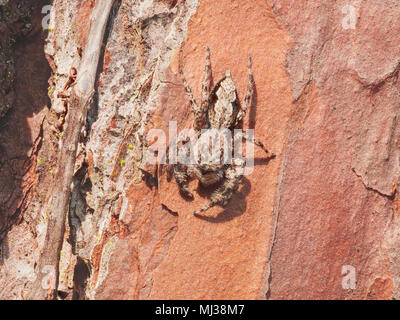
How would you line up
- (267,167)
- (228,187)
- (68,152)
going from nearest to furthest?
(228,187) → (267,167) → (68,152)

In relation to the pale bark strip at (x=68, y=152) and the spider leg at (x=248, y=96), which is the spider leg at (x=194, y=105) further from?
the pale bark strip at (x=68, y=152)

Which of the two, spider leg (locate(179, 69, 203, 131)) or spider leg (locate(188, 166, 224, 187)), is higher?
spider leg (locate(179, 69, 203, 131))

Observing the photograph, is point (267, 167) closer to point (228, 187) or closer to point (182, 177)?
point (228, 187)

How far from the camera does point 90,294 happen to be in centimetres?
547

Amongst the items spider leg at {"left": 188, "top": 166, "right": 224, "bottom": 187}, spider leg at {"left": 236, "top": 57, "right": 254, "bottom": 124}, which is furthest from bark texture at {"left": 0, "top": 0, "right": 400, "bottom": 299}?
spider leg at {"left": 188, "top": 166, "right": 224, "bottom": 187}

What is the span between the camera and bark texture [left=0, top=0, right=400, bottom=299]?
511cm

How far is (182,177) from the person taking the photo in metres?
5.14

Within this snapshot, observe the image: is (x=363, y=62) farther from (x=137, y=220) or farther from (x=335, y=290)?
(x=137, y=220)

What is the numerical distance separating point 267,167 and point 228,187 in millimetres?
576

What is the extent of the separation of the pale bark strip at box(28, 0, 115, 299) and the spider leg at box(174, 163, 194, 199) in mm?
1735

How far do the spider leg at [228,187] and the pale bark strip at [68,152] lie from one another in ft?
6.80

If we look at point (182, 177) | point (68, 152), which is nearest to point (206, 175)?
point (182, 177)

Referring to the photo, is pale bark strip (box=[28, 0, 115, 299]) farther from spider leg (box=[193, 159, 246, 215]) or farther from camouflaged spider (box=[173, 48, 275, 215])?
spider leg (box=[193, 159, 246, 215])

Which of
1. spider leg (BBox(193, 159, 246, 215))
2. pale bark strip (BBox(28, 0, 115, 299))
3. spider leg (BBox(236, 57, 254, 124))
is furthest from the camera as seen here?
pale bark strip (BBox(28, 0, 115, 299))
